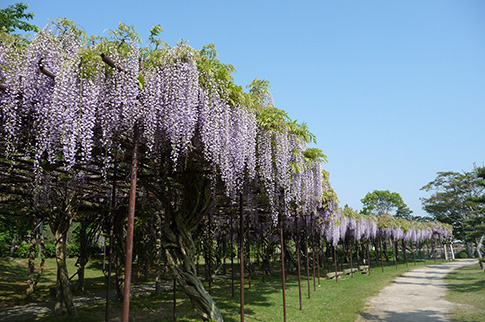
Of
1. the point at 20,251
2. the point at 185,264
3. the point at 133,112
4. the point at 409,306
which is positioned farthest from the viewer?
the point at 20,251

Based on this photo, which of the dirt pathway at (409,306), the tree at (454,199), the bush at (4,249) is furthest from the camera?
the tree at (454,199)

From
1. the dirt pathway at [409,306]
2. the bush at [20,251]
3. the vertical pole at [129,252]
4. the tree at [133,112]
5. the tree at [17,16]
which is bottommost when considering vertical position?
the dirt pathway at [409,306]

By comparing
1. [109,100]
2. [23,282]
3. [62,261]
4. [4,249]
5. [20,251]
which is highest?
[109,100]

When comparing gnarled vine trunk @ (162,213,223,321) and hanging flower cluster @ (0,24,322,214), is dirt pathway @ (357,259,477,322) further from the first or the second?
hanging flower cluster @ (0,24,322,214)

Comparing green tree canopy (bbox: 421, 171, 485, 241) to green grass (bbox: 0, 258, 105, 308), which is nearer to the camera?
green grass (bbox: 0, 258, 105, 308)

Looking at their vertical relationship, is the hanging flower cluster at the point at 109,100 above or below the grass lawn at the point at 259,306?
above

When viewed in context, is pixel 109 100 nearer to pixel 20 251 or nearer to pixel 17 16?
pixel 17 16

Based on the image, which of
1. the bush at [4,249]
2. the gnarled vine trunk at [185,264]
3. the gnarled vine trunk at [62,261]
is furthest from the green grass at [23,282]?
the gnarled vine trunk at [185,264]

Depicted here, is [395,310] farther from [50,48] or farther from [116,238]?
[50,48]

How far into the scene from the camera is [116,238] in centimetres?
1135

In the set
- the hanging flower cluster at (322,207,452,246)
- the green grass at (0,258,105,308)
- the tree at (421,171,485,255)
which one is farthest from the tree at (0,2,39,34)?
the tree at (421,171,485,255)

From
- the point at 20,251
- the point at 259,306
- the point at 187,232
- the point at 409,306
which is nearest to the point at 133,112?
the point at 187,232

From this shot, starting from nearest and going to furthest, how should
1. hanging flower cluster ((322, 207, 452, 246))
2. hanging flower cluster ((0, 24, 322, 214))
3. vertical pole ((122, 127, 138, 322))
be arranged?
vertical pole ((122, 127, 138, 322)) → hanging flower cluster ((0, 24, 322, 214)) → hanging flower cluster ((322, 207, 452, 246))

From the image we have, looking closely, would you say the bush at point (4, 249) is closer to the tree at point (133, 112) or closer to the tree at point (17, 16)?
the tree at point (17, 16)
